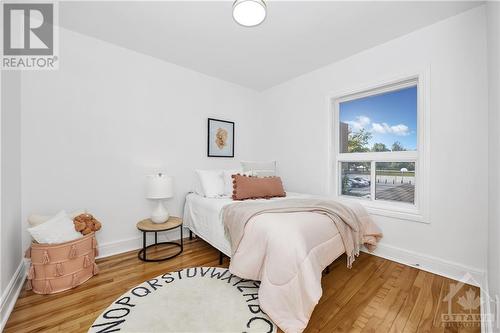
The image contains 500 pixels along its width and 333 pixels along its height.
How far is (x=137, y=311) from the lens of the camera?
151 centimetres

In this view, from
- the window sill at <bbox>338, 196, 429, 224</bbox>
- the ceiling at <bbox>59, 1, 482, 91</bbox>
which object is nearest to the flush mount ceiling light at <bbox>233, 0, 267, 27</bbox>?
the ceiling at <bbox>59, 1, 482, 91</bbox>

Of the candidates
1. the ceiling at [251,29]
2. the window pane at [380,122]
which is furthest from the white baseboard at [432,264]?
the ceiling at [251,29]

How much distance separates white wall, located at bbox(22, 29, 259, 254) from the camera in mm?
2098

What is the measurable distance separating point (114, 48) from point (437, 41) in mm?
3510

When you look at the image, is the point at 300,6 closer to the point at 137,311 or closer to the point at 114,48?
the point at 114,48

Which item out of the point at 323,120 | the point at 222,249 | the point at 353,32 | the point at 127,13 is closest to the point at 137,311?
the point at 222,249

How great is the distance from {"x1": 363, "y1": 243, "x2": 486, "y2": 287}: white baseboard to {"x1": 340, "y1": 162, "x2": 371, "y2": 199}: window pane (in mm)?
692

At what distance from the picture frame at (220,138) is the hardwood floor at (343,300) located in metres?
1.72

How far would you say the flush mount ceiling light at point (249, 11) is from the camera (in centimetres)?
164

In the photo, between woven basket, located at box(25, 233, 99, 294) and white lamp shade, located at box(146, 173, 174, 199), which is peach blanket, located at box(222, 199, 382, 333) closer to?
white lamp shade, located at box(146, 173, 174, 199)

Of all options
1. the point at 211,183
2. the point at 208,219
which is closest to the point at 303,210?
the point at 208,219

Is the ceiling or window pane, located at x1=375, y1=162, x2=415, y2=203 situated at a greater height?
the ceiling

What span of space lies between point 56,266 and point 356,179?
11.1ft

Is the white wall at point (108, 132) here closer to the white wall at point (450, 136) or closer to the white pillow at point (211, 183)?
the white pillow at point (211, 183)
